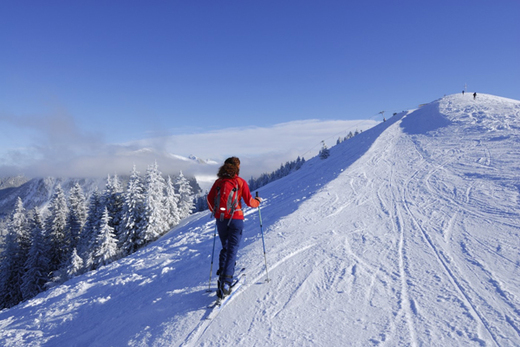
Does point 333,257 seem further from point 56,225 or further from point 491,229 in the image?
point 56,225

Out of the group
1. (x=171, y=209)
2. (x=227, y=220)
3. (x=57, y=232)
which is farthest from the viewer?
(x=171, y=209)

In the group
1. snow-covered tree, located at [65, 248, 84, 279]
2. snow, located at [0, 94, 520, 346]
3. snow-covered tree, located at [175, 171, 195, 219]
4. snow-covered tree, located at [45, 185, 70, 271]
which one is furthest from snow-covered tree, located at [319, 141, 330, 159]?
snow-covered tree, located at [45, 185, 70, 271]

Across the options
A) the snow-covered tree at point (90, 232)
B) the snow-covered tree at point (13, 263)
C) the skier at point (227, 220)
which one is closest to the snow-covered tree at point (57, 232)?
the snow-covered tree at point (13, 263)

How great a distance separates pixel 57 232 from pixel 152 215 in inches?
687

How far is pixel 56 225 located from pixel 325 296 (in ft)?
146

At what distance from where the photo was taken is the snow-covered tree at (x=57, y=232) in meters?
35.0

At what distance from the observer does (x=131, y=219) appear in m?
30.7

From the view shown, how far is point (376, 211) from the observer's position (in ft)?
31.9

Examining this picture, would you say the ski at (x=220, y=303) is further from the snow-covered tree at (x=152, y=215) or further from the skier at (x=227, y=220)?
the snow-covered tree at (x=152, y=215)

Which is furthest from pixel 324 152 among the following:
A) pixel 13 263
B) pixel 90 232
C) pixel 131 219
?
pixel 13 263

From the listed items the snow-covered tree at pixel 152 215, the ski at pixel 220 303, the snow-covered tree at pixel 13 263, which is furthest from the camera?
the snow-covered tree at pixel 13 263

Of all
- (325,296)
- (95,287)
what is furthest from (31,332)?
(325,296)

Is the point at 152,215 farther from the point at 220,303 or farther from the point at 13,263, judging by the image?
the point at 220,303

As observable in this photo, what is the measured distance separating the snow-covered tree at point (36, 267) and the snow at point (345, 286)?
28928 millimetres
